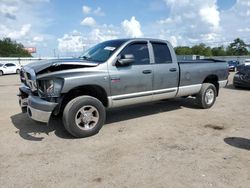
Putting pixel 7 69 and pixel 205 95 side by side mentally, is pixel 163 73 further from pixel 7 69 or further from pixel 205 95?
pixel 7 69

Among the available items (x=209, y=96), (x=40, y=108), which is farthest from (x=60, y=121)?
(x=209, y=96)

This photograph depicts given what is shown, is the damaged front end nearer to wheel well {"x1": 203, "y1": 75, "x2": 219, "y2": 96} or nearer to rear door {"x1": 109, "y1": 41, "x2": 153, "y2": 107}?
rear door {"x1": 109, "y1": 41, "x2": 153, "y2": 107}

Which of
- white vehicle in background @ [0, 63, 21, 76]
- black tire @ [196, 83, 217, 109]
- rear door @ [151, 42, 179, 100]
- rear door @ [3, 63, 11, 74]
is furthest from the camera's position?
rear door @ [3, 63, 11, 74]

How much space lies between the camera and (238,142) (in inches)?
197

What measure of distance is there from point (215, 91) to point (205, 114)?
1.25 meters

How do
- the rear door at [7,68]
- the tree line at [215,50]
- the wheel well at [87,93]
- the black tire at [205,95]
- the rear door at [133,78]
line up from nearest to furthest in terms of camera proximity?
the wheel well at [87,93], the rear door at [133,78], the black tire at [205,95], the rear door at [7,68], the tree line at [215,50]

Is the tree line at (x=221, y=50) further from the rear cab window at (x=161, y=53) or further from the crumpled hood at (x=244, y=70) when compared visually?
the rear cab window at (x=161, y=53)

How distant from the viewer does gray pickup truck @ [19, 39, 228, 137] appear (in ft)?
16.3

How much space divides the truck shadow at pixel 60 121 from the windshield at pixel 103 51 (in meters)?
1.58

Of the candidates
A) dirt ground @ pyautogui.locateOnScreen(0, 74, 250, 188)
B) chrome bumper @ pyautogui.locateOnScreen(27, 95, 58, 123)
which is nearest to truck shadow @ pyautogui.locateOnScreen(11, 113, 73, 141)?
dirt ground @ pyautogui.locateOnScreen(0, 74, 250, 188)

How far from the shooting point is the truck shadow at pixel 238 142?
189 inches

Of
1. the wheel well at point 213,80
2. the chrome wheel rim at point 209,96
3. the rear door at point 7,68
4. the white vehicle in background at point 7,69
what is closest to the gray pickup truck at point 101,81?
the chrome wheel rim at point 209,96

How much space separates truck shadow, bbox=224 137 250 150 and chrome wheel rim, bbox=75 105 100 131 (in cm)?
260

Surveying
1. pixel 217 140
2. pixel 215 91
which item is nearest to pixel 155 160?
pixel 217 140
